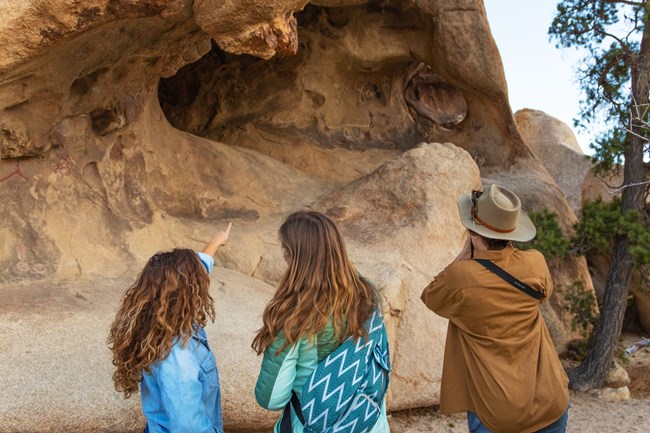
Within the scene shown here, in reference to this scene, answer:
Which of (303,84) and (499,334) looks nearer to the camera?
(499,334)

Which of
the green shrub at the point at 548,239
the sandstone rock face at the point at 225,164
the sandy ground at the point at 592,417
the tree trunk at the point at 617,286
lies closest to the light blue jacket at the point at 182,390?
the sandstone rock face at the point at 225,164

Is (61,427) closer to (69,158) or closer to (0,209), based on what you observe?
(0,209)

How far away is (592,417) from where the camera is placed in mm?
4969

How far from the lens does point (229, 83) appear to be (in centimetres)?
657

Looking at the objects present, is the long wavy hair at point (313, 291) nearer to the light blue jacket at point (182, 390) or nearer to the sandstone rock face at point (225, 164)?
the light blue jacket at point (182, 390)

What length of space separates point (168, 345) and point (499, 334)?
3.43ft

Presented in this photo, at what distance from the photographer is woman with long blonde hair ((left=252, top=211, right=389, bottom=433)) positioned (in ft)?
6.28

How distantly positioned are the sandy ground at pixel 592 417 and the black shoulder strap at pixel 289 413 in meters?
2.41

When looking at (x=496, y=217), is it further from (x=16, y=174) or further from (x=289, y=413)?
(x=16, y=174)

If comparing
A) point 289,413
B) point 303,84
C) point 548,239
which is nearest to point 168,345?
point 289,413

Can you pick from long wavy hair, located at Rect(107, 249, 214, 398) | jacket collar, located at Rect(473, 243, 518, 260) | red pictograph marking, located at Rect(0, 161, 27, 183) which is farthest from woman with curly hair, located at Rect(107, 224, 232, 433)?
red pictograph marking, located at Rect(0, 161, 27, 183)

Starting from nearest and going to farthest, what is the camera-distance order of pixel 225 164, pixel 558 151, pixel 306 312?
pixel 306 312 → pixel 225 164 → pixel 558 151

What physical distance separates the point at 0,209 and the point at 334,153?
133 inches

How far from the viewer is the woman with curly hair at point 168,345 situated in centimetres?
212
